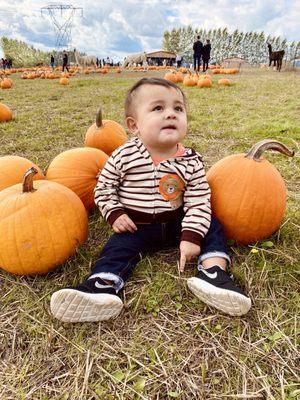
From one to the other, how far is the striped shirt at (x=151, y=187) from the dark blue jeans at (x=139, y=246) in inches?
3.5

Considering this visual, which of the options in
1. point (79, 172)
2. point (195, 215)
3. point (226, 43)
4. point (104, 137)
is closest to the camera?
point (195, 215)

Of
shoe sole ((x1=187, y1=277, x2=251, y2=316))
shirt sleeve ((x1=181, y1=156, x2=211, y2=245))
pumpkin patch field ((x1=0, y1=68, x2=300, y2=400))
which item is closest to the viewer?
pumpkin patch field ((x1=0, y1=68, x2=300, y2=400))

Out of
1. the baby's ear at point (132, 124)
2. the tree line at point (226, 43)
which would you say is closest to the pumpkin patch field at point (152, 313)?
the baby's ear at point (132, 124)

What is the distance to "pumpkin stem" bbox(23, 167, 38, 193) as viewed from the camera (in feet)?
7.13

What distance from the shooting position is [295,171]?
3.92 metres

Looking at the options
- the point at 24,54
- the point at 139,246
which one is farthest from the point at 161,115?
the point at 24,54

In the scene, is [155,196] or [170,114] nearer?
[170,114]

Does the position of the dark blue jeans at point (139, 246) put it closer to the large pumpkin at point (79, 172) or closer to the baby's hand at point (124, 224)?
the baby's hand at point (124, 224)

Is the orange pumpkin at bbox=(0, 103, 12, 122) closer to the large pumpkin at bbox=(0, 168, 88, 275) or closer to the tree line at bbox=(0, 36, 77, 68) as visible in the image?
the large pumpkin at bbox=(0, 168, 88, 275)

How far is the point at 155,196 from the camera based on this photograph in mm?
2314

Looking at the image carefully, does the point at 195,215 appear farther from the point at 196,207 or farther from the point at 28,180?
the point at 28,180

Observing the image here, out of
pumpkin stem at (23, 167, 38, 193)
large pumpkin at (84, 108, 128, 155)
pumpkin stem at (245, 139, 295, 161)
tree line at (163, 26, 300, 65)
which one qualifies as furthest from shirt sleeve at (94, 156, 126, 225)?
tree line at (163, 26, 300, 65)

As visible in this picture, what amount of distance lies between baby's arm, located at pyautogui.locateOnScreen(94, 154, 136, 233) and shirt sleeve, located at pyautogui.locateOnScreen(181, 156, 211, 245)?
0.38 m

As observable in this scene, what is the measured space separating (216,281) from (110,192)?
980 mm
